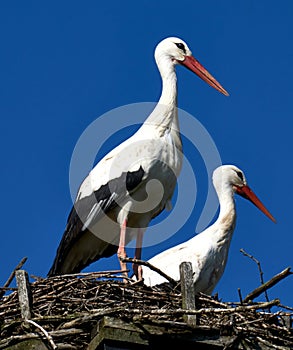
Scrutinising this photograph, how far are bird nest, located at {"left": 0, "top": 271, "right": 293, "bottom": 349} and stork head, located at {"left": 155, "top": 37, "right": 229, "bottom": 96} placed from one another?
292 centimetres

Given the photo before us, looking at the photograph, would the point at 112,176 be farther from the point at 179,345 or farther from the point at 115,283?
the point at 179,345

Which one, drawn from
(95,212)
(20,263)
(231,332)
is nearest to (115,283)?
(20,263)

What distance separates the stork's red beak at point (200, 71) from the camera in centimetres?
993

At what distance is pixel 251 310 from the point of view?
6.72 meters

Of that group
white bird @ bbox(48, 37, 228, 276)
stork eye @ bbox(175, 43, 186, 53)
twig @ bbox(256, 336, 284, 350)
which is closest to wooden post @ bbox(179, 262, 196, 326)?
twig @ bbox(256, 336, 284, 350)

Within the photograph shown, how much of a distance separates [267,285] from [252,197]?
3907mm

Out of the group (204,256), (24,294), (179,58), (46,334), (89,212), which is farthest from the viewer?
(179,58)

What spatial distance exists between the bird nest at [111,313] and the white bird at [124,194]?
153 centimetres

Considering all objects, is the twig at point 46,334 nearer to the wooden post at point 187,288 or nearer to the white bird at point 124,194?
the wooden post at point 187,288

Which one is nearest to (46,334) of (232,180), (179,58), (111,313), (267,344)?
(111,313)

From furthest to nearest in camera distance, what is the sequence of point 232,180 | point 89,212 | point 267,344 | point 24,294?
point 232,180
point 89,212
point 24,294
point 267,344

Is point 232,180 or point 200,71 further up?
point 200,71

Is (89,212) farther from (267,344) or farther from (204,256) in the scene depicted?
(267,344)

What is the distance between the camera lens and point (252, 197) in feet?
34.7
